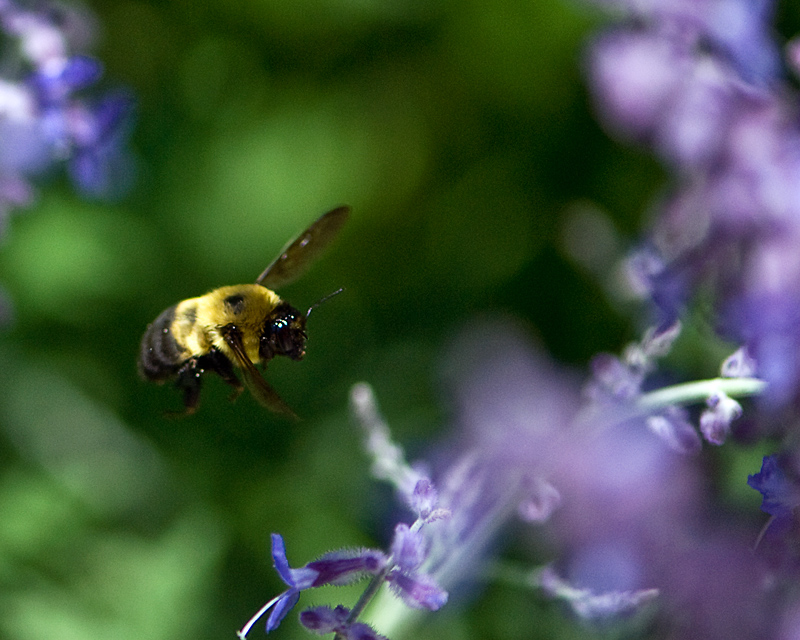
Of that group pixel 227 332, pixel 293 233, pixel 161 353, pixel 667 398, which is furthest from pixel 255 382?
pixel 293 233

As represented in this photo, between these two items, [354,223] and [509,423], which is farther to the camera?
[354,223]

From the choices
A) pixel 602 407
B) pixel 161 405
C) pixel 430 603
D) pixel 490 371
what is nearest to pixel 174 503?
pixel 161 405

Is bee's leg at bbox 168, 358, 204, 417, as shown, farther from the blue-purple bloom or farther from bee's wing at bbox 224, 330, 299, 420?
the blue-purple bloom

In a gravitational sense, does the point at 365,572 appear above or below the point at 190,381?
below

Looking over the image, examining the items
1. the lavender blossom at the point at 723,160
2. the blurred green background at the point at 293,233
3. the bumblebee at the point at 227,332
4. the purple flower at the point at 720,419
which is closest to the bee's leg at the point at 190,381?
the bumblebee at the point at 227,332

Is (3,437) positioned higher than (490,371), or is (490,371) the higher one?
(490,371)

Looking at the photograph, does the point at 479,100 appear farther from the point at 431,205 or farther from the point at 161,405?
the point at 161,405

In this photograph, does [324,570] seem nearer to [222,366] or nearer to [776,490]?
[776,490]

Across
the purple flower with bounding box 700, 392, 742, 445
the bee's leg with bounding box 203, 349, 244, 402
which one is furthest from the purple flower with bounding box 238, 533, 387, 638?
the bee's leg with bounding box 203, 349, 244, 402
